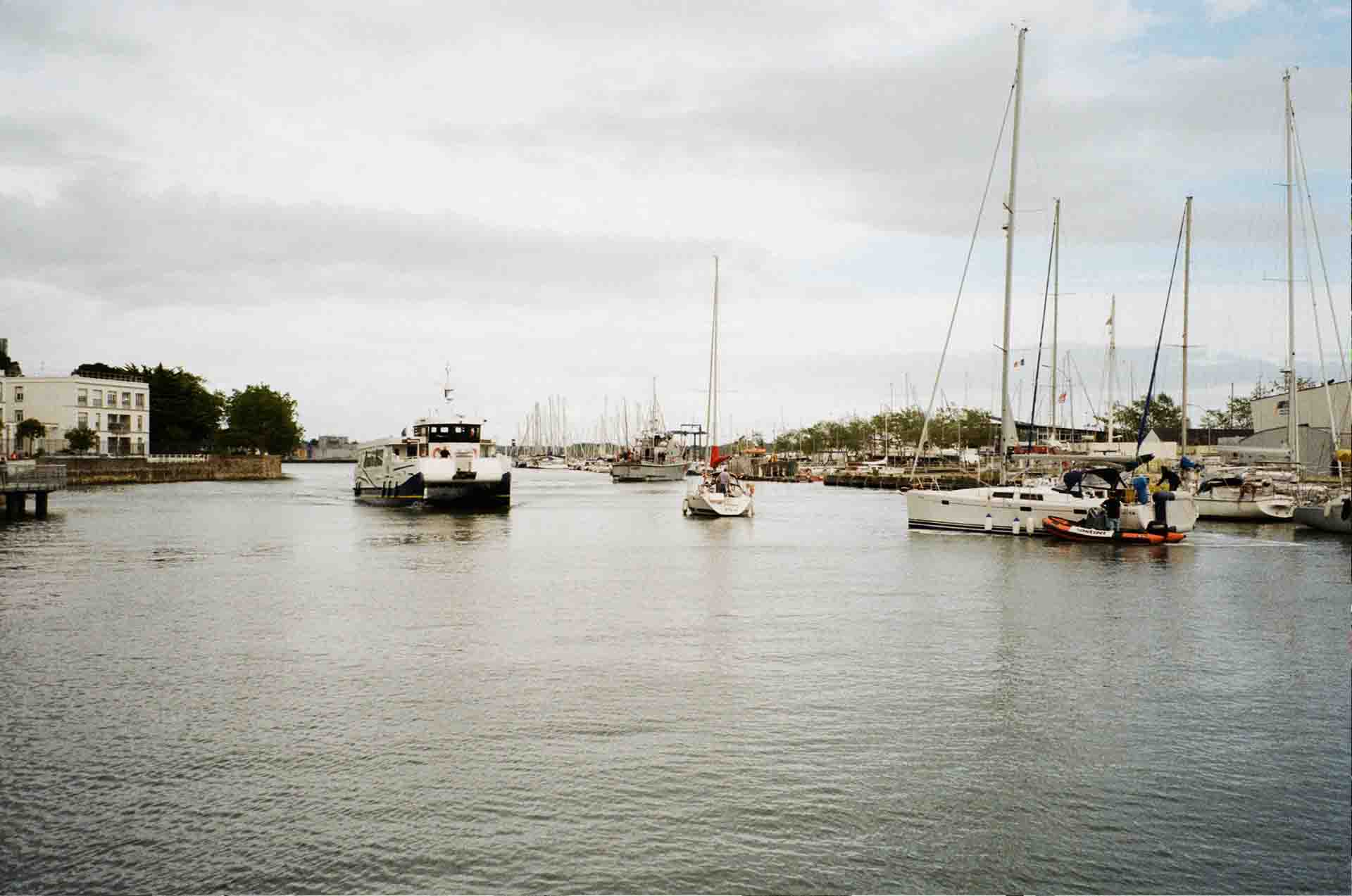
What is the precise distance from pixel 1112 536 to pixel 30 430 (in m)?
115

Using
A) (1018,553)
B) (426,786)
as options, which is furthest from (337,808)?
(1018,553)

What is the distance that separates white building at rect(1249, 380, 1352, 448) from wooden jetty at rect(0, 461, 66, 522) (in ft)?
249

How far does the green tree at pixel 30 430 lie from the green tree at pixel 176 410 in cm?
3005

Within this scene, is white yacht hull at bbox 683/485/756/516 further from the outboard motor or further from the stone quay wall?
the stone quay wall

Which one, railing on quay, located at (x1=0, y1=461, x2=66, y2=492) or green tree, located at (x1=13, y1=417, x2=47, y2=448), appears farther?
green tree, located at (x1=13, y1=417, x2=47, y2=448)

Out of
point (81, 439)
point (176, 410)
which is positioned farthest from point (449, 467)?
point (176, 410)

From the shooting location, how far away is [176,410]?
156375mm

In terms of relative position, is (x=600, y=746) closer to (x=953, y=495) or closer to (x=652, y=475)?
(x=953, y=495)

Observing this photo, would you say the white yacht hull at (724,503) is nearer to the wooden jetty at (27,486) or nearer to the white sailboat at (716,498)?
the white sailboat at (716,498)

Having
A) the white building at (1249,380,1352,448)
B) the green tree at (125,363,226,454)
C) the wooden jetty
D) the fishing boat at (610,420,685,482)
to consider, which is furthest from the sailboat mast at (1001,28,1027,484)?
the green tree at (125,363,226,454)

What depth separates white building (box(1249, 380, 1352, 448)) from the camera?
78438mm

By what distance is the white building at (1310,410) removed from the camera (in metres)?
78.4

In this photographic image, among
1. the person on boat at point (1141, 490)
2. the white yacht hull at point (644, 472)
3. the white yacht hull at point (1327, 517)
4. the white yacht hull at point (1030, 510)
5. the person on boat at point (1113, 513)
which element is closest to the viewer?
the person on boat at point (1113, 513)

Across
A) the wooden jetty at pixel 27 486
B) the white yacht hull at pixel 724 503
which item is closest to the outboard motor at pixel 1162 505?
the white yacht hull at pixel 724 503
